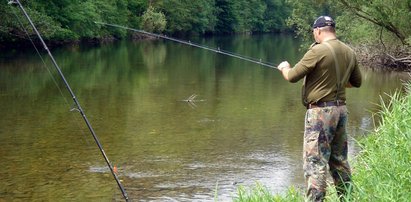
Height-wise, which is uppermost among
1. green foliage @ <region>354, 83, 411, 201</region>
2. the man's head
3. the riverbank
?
the man's head

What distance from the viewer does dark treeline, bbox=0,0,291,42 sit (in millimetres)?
36656

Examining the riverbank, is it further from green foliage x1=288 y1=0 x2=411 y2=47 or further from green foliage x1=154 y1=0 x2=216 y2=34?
green foliage x1=154 y1=0 x2=216 y2=34

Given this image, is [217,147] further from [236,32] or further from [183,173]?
[236,32]

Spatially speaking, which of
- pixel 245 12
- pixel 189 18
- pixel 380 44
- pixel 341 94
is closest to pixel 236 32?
pixel 245 12

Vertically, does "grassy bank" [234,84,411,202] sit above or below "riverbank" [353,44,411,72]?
above

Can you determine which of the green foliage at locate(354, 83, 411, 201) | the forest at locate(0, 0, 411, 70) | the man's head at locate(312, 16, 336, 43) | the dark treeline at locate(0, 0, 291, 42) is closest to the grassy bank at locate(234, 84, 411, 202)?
the green foliage at locate(354, 83, 411, 201)

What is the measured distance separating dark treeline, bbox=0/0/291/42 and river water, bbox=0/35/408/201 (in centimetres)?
306

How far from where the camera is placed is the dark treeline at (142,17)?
3666 cm

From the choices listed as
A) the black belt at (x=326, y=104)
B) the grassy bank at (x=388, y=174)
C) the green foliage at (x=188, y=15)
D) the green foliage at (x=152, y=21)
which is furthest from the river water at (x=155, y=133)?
the green foliage at (x=188, y=15)

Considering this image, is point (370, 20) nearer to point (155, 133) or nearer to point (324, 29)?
point (155, 133)

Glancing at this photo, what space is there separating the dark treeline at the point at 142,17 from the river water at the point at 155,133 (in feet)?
10.0

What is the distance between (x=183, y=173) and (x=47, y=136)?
4.19 m

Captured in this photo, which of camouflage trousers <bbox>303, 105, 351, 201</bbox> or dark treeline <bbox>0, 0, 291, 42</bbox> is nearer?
camouflage trousers <bbox>303, 105, 351, 201</bbox>

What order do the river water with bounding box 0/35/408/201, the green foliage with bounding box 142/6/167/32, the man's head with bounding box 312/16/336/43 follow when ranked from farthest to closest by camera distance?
the green foliage with bounding box 142/6/167/32
the river water with bounding box 0/35/408/201
the man's head with bounding box 312/16/336/43
